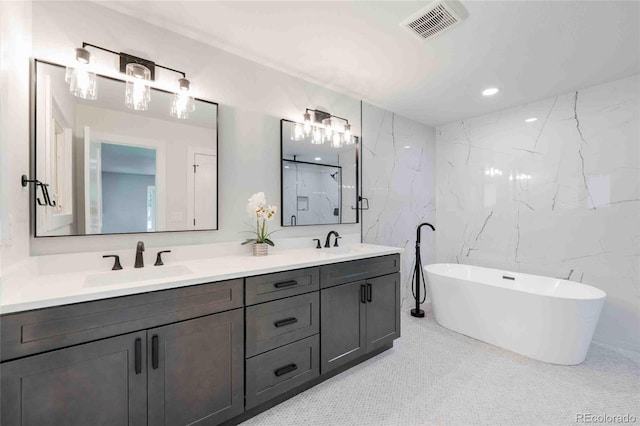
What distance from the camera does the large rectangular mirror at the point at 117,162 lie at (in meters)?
1.53

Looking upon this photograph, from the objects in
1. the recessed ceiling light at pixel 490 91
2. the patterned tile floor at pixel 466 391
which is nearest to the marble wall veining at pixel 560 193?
the recessed ceiling light at pixel 490 91

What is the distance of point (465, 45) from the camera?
6.72 feet

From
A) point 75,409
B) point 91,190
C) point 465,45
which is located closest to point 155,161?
point 91,190

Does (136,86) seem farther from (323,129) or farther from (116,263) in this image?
(323,129)

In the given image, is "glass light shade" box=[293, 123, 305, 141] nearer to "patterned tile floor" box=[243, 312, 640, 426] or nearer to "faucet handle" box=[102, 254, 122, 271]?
"faucet handle" box=[102, 254, 122, 271]

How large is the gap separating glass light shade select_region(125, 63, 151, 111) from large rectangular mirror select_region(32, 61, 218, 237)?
1.4 inches

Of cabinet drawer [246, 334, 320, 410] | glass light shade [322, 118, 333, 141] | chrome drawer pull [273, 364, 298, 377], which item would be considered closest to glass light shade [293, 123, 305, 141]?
glass light shade [322, 118, 333, 141]

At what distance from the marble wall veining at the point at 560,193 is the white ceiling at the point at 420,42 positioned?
366 millimetres

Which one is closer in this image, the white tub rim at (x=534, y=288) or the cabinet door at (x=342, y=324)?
the cabinet door at (x=342, y=324)

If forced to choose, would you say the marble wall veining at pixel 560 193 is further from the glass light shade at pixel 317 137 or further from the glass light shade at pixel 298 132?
the glass light shade at pixel 298 132

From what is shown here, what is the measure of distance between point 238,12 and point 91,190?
141 centimetres

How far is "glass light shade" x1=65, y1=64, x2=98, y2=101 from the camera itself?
5.11 feet

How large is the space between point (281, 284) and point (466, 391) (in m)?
1.53

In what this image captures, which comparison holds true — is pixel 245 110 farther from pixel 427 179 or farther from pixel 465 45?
pixel 427 179
